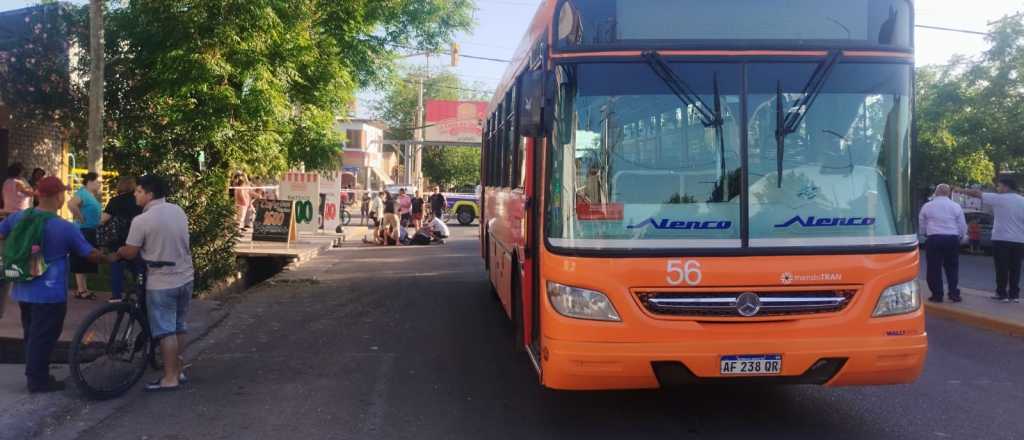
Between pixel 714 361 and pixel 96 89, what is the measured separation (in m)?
10.2

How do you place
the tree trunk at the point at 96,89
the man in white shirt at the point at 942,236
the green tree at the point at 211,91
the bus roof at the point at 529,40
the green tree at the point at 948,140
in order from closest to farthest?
the bus roof at the point at 529,40, the tree trunk at the point at 96,89, the man in white shirt at the point at 942,236, the green tree at the point at 211,91, the green tree at the point at 948,140

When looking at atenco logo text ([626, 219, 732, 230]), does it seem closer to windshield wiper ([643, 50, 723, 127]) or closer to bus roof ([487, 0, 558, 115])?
windshield wiper ([643, 50, 723, 127])

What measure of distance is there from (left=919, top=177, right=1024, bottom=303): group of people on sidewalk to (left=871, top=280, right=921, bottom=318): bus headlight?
7528 mm

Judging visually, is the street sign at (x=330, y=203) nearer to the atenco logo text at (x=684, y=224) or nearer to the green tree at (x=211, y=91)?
the green tree at (x=211, y=91)

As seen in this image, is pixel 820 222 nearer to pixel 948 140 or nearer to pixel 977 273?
pixel 977 273

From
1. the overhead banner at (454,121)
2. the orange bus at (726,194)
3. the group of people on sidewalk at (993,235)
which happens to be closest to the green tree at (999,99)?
the group of people on sidewalk at (993,235)

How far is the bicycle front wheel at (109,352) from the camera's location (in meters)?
6.63

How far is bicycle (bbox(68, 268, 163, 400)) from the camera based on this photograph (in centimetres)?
664

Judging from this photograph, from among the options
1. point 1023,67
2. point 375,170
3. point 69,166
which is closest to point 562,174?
point 69,166

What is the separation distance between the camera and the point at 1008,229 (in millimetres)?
11969

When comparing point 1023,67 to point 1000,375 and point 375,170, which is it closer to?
point 1000,375

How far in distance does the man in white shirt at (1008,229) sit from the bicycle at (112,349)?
1094cm

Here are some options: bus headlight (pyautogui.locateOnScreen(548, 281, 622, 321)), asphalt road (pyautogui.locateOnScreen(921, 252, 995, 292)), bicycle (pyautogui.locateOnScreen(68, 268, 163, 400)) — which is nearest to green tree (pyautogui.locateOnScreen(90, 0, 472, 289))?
bicycle (pyautogui.locateOnScreen(68, 268, 163, 400))

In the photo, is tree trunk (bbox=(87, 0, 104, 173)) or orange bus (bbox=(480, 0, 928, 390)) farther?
tree trunk (bbox=(87, 0, 104, 173))
